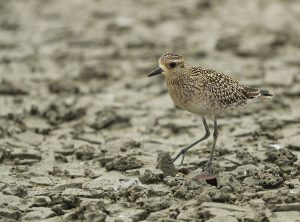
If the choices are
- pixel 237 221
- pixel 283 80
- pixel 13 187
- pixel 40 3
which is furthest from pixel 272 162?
pixel 40 3

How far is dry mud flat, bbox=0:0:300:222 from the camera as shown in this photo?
7.27m

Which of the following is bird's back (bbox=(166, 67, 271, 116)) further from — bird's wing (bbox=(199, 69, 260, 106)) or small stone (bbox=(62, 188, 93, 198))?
small stone (bbox=(62, 188, 93, 198))

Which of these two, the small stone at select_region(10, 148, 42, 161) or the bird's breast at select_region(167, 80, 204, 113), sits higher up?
the bird's breast at select_region(167, 80, 204, 113)

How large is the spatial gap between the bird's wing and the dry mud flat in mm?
673

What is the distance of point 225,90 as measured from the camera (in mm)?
8477

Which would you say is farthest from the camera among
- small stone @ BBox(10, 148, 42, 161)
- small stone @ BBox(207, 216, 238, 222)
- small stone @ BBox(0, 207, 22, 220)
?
small stone @ BBox(10, 148, 42, 161)

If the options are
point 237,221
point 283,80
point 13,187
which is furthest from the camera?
point 283,80

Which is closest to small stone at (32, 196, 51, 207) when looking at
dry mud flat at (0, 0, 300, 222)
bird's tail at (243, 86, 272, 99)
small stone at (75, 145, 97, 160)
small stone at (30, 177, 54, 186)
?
dry mud flat at (0, 0, 300, 222)

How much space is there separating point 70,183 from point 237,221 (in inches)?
82.6

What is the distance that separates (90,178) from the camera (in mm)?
8398

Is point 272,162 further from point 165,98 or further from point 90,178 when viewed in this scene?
point 165,98

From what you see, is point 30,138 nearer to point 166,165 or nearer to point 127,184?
point 166,165

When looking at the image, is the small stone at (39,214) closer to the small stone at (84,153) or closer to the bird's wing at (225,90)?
the small stone at (84,153)

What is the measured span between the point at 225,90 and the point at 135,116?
2.84 metres
